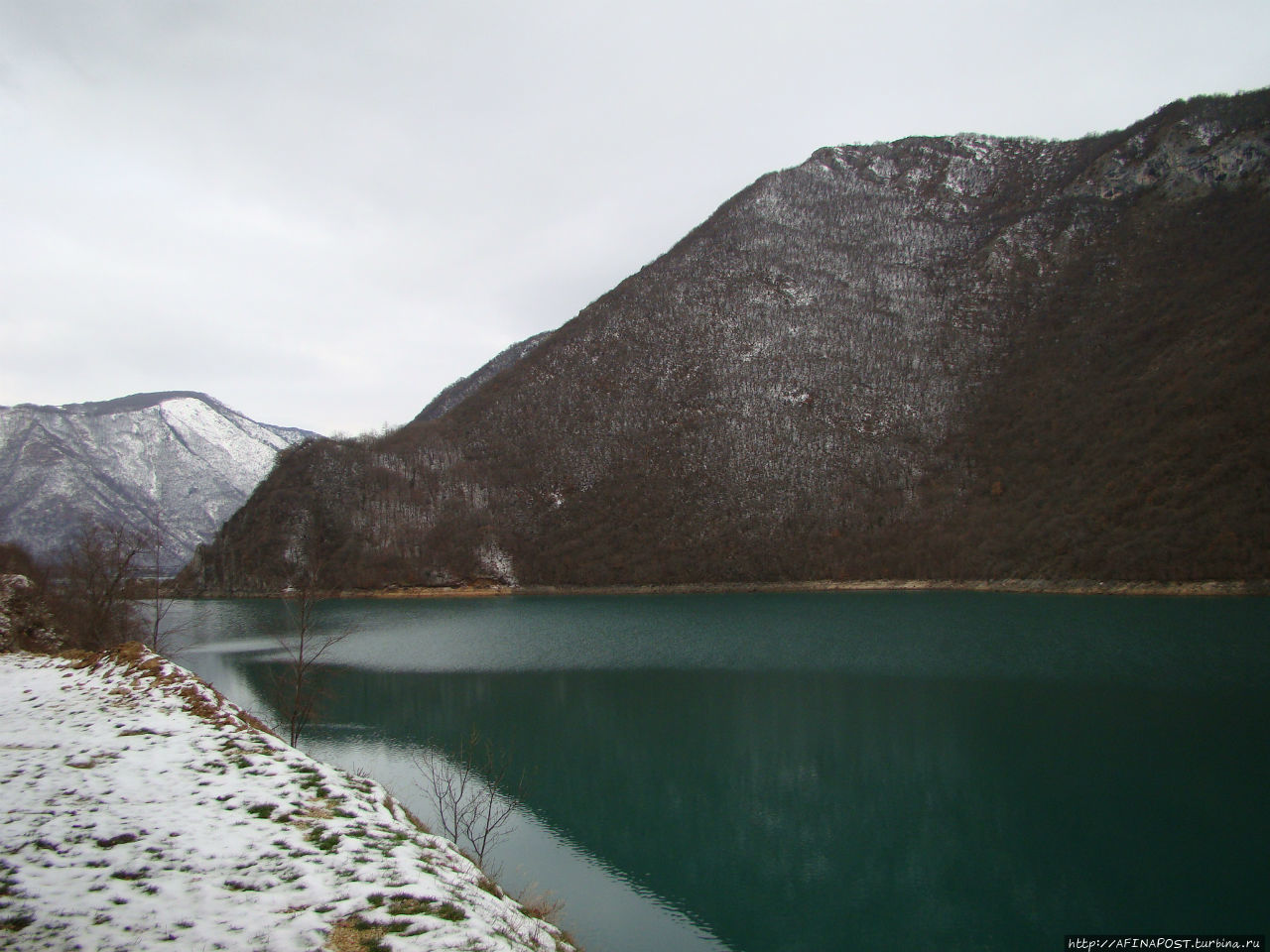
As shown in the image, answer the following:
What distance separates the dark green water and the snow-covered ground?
17.4 ft

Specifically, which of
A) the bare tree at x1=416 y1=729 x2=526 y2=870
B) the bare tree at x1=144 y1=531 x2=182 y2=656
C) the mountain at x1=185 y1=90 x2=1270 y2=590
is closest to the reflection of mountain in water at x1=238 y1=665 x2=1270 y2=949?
the bare tree at x1=416 y1=729 x2=526 y2=870

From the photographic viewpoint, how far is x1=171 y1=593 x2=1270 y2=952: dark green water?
11.5 meters

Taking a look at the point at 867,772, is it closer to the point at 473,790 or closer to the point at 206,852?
the point at 473,790

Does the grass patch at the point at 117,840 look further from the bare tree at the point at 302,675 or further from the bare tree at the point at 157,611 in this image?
the bare tree at the point at 157,611

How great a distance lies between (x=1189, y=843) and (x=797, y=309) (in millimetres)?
100212

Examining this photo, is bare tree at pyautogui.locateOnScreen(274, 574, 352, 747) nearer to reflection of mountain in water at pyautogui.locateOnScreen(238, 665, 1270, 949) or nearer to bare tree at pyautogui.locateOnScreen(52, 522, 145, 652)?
reflection of mountain in water at pyautogui.locateOnScreen(238, 665, 1270, 949)

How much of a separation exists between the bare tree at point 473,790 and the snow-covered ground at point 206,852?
5760 mm

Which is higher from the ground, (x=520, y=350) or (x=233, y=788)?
(x=520, y=350)

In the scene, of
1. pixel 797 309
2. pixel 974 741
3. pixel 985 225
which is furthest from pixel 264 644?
pixel 985 225

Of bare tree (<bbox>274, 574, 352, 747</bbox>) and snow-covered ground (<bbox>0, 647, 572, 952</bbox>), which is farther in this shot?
bare tree (<bbox>274, 574, 352, 747</bbox>)

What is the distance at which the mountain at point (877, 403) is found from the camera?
7319 cm

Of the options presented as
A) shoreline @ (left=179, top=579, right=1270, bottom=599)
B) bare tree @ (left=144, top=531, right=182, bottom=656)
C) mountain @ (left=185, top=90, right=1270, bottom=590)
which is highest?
mountain @ (left=185, top=90, right=1270, bottom=590)

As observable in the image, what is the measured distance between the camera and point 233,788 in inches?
296

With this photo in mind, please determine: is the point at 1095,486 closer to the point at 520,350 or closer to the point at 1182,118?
the point at 1182,118
